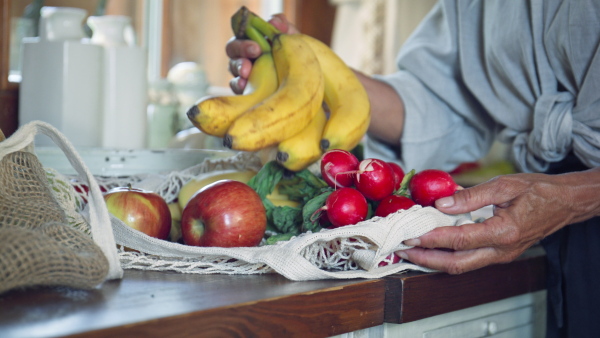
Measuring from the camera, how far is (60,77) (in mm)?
992

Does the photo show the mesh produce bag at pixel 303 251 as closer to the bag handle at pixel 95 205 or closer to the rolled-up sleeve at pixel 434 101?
the bag handle at pixel 95 205

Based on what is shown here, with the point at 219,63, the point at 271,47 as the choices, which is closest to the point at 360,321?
the point at 271,47

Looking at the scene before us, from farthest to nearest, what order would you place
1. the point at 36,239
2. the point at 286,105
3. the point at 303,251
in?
the point at 286,105
the point at 303,251
the point at 36,239

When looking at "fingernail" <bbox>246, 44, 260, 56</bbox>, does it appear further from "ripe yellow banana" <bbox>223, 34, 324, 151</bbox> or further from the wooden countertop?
the wooden countertop

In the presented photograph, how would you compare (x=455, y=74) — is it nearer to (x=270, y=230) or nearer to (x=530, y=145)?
(x=530, y=145)

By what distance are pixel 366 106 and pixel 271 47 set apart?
16 cm

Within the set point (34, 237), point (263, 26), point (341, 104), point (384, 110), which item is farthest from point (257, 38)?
point (34, 237)

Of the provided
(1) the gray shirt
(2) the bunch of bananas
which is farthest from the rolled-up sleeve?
(2) the bunch of bananas

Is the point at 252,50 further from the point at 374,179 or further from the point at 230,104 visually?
the point at 374,179

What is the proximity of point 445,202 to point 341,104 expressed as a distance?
222 millimetres

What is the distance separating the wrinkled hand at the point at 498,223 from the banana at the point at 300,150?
17 cm

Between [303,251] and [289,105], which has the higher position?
[289,105]

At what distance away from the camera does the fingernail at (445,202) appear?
60cm

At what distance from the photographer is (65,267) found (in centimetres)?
43
